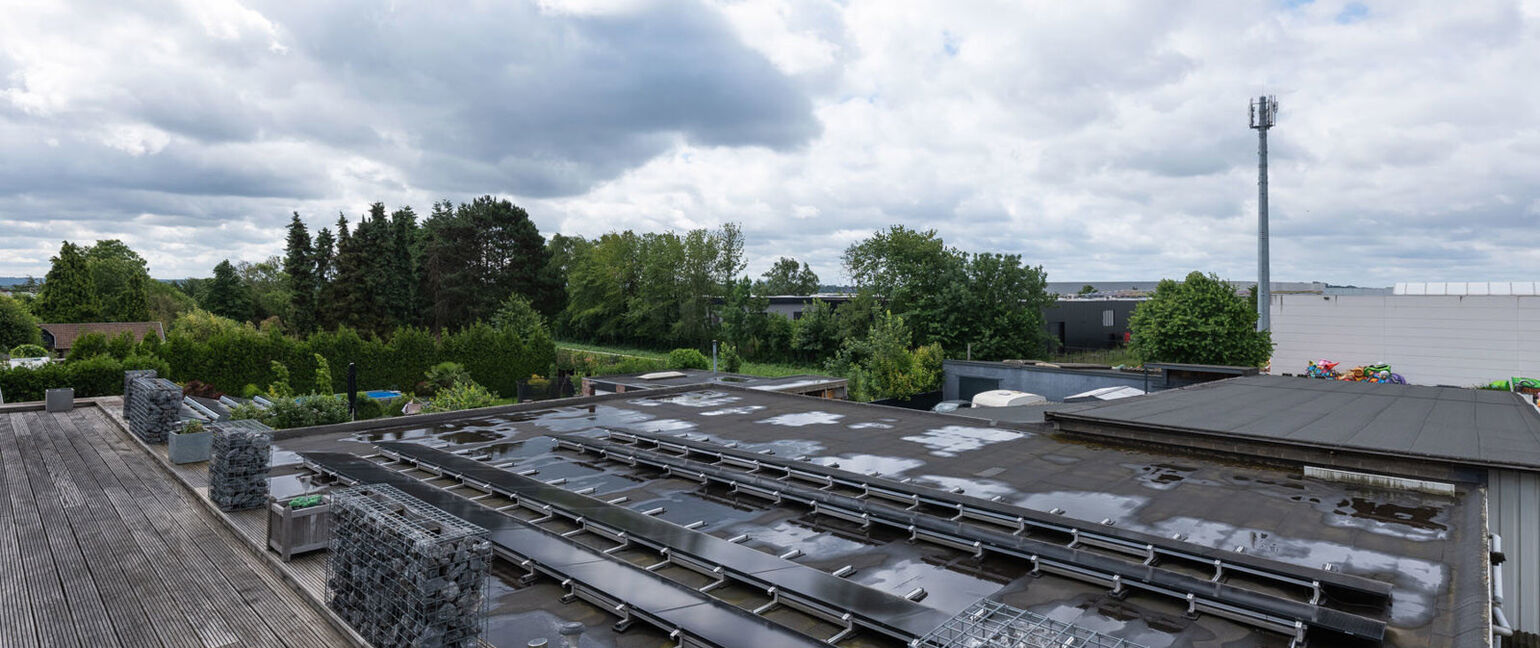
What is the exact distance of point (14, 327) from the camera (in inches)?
1944

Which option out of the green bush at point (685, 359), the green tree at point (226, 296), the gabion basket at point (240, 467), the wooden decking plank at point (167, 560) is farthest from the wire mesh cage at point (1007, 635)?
the green tree at point (226, 296)

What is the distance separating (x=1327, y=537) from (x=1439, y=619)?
2.27 m

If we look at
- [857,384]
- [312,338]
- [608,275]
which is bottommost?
[857,384]

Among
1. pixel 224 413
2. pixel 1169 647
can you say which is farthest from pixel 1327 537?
pixel 224 413

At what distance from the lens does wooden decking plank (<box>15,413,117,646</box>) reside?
21.8 feet

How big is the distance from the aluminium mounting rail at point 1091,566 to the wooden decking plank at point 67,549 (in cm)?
670

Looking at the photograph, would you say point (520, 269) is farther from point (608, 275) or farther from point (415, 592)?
point (415, 592)

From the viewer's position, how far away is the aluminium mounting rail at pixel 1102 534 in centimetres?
606

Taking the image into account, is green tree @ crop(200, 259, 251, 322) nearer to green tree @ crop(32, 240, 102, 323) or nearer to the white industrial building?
green tree @ crop(32, 240, 102, 323)

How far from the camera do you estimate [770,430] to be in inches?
614

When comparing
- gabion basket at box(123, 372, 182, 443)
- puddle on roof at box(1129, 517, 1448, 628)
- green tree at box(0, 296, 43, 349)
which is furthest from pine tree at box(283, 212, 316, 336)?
puddle on roof at box(1129, 517, 1448, 628)

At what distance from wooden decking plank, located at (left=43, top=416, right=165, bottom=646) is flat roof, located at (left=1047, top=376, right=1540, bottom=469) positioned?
14.0 m

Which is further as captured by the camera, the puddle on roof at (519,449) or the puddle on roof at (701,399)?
the puddle on roof at (701,399)

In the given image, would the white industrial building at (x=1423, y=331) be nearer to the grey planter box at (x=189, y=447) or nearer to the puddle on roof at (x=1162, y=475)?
the puddle on roof at (x=1162, y=475)
